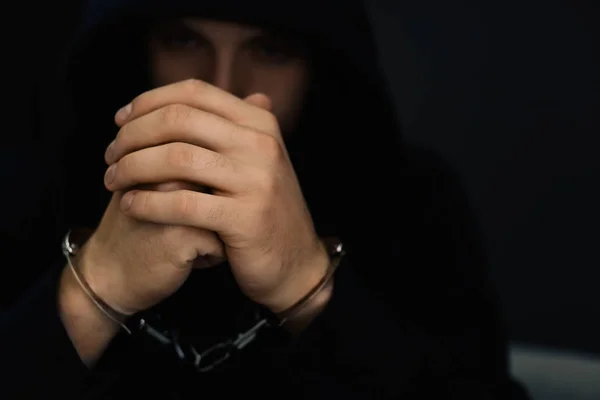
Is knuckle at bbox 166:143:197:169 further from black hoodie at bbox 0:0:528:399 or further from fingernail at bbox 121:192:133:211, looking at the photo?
black hoodie at bbox 0:0:528:399

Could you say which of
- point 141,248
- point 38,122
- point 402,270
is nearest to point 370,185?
point 402,270

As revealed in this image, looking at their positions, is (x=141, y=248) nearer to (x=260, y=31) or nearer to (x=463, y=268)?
(x=260, y=31)

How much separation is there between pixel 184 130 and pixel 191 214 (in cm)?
9

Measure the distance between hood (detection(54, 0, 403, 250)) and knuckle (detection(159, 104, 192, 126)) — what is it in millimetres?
204

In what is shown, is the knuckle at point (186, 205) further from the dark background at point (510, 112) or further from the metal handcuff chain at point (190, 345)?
the dark background at point (510, 112)

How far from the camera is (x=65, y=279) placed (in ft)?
2.34

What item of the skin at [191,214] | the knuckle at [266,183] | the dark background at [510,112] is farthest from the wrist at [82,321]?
the dark background at [510,112]

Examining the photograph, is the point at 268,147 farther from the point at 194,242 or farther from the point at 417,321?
the point at 417,321

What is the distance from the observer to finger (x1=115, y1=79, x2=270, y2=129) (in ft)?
2.16

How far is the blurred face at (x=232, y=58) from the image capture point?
0.82 metres

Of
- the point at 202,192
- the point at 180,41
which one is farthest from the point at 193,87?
the point at 180,41

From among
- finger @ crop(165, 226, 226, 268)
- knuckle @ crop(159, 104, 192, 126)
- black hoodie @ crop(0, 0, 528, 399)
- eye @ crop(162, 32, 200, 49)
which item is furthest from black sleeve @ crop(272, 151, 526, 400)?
eye @ crop(162, 32, 200, 49)

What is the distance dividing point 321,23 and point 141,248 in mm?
373

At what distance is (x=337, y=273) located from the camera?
749mm
